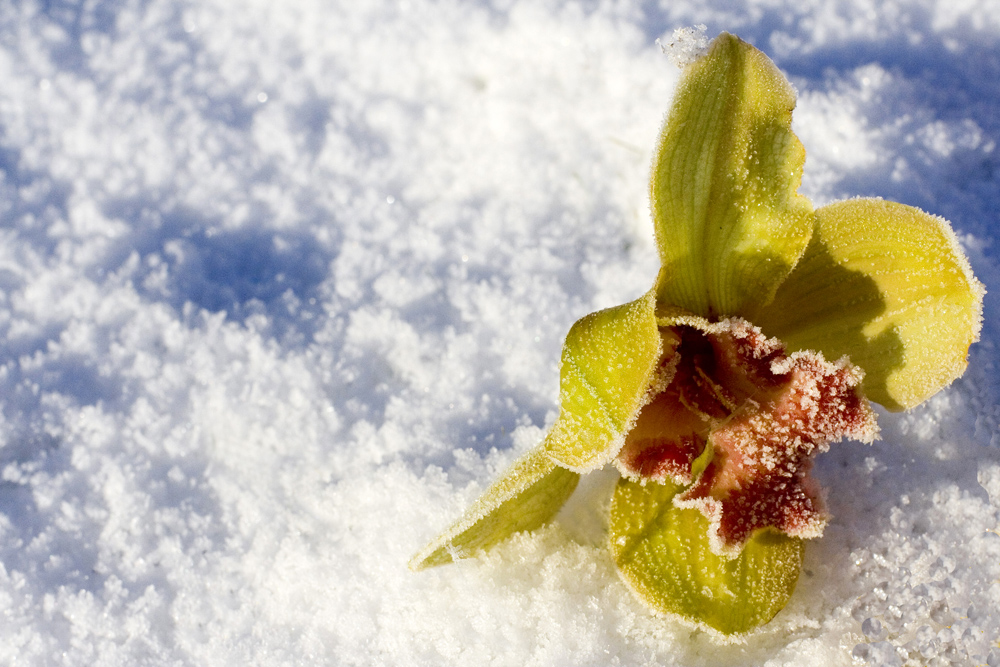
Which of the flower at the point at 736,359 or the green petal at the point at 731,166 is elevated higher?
the green petal at the point at 731,166

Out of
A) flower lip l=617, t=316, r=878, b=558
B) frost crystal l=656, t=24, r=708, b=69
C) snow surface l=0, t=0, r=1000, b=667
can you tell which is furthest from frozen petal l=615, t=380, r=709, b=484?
frost crystal l=656, t=24, r=708, b=69

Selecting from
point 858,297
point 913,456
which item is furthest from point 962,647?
point 858,297

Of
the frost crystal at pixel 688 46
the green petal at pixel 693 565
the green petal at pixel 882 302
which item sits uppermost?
the frost crystal at pixel 688 46

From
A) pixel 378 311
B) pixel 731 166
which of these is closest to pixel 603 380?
pixel 731 166

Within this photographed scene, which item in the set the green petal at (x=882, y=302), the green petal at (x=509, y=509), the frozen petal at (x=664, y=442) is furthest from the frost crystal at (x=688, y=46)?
the green petal at (x=509, y=509)

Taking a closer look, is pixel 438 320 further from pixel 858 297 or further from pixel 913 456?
pixel 913 456

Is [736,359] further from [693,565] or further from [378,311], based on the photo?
[378,311]

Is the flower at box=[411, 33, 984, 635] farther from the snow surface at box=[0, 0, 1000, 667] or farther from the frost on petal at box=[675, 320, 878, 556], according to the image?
the snow surface at box=[0, 0, 1000, 667]

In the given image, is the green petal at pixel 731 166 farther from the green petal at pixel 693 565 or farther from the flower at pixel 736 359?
the green petal at pixel 693 565
